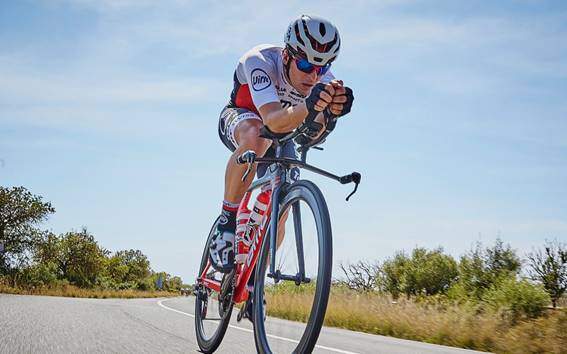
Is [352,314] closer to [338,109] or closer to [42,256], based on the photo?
[338,109]

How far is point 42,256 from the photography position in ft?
218

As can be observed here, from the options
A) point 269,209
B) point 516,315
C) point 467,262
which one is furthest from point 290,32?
point 467,262

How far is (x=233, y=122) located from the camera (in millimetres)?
4828

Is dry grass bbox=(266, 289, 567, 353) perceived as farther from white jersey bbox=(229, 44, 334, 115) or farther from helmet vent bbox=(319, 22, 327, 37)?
helmet vent bbox=(319, 22, 327, 37)

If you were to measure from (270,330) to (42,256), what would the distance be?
67779 mm

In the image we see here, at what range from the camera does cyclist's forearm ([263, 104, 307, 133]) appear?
388 cm

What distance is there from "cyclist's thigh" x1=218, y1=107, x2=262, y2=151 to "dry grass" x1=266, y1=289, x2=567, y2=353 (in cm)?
510

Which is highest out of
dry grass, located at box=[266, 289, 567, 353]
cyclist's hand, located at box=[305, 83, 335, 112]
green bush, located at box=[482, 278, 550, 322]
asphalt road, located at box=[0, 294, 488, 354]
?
cyclist's hand, located at box=[305, 83, 335, 112]

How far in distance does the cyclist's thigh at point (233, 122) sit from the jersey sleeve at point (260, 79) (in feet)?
1.28

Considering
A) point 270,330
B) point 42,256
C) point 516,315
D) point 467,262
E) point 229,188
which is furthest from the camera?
point 42,256

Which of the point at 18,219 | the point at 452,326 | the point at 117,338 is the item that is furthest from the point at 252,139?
the point at 18,219

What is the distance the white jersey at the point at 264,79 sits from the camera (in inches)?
166

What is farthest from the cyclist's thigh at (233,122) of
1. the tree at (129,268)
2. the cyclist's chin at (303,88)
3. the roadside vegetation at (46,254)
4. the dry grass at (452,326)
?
the tree at (129,268)

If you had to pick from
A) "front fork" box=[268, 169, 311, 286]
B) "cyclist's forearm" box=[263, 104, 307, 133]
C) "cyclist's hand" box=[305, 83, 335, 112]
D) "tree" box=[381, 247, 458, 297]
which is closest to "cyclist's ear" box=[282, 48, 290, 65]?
"cyclist's forearm" box=[263, 104, 307, 133]
